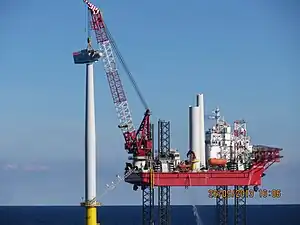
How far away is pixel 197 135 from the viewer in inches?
3499

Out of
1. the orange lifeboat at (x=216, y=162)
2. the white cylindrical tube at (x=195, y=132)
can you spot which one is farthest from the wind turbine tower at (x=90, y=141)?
the orange lifeboat at (x=216, y=162)

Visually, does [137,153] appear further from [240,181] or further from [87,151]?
[240,181]

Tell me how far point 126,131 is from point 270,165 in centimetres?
1796

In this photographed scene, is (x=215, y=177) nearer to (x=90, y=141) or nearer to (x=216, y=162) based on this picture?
(x=216, y=162)

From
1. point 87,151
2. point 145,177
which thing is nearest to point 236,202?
point 145,177

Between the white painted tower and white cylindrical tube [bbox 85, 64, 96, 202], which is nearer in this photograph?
the white painted tower

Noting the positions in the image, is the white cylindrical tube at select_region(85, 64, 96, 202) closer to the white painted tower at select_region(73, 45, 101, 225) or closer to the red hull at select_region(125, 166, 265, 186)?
the white painted tower at select_region(73, 45, 101, 225)

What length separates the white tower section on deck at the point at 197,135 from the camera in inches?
3499

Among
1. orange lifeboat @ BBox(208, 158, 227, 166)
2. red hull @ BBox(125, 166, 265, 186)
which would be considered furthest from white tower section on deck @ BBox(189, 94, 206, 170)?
red hull @ BBox(125, 166, 265, 186)

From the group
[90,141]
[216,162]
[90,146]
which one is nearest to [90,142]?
[90,141]

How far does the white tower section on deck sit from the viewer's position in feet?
292

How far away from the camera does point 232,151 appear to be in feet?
301

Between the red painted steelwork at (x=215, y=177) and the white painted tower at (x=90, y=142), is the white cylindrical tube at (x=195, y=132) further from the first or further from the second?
the white painted tower at (x=90, y=142)

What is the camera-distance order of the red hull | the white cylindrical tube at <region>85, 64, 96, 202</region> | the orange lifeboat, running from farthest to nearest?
the orange lifeboat, the red hull, the white cylindrical tube at <region>85, 64, 96, 202</region>
